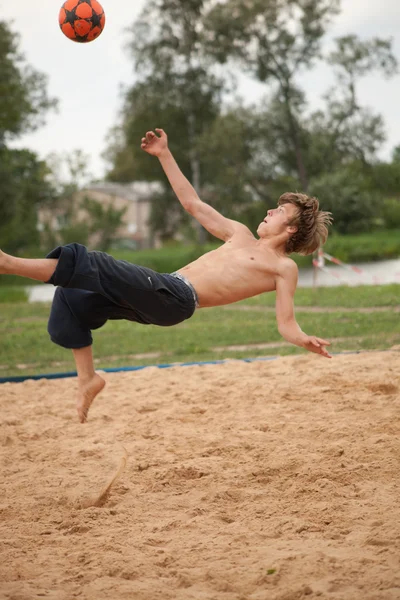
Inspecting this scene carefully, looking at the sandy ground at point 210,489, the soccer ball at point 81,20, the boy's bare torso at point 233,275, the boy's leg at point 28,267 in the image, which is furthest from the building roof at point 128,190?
the boy's leg at point 28,267

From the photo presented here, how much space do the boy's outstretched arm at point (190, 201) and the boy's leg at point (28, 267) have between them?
139cm

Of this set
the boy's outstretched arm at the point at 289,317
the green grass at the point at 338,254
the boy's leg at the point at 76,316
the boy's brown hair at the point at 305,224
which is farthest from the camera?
the green grass at the point at 338,254

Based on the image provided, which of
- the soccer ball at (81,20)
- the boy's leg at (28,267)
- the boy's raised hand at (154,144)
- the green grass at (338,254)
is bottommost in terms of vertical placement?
the green grass at (338,254)

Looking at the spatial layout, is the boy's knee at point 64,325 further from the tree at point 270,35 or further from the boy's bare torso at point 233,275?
the tree at point 270,35


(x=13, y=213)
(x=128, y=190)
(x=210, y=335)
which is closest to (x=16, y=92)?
(x=13, y=213)

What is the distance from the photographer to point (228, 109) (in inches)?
1292

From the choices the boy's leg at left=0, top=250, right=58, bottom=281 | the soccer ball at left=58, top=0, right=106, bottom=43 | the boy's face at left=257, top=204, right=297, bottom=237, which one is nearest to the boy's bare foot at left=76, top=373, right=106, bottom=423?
the boy's leg at left=0, top=250, right=58, bottom=281

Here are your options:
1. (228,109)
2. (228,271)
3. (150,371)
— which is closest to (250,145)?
(228,109)

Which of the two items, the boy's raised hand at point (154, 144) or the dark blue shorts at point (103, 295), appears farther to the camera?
the boy's raised hand at point (154, 144)

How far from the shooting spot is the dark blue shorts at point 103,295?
4.23m

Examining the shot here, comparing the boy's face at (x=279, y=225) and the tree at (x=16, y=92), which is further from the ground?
the tree at (x=16, y=92)

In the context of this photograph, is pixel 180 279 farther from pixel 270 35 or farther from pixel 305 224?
pixel 270 35

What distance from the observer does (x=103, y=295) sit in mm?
4527

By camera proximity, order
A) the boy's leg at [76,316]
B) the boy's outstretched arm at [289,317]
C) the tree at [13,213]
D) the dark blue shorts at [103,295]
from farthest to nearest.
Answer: the tree at [13,213] → the boy's leg at [76,316] → the boy's outstretched arm at [289,317] → the dark blue shorts at [103,295]
